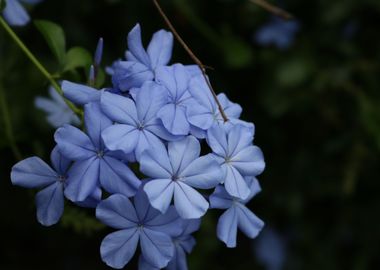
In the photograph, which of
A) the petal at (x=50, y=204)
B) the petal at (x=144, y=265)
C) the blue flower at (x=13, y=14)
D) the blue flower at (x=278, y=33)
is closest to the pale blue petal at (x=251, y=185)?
the petal at (x=144, y=265)

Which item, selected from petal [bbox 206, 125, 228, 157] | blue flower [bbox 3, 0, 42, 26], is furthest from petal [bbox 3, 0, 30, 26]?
petal [bbox 206, 125, 228, 157]

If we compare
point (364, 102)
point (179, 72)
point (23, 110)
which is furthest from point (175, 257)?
point (364, 102)

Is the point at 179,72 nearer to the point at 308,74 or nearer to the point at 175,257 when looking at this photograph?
the point at 175,257

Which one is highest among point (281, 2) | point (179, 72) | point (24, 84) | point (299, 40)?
point (179, 72)

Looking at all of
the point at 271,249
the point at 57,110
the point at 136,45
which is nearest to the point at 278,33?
the point at 271,249

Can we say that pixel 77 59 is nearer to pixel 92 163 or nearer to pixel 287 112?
pixel 92 163

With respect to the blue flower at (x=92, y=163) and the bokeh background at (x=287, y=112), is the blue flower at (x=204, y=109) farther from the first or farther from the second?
the bokeh background at (x=287, y=112)
